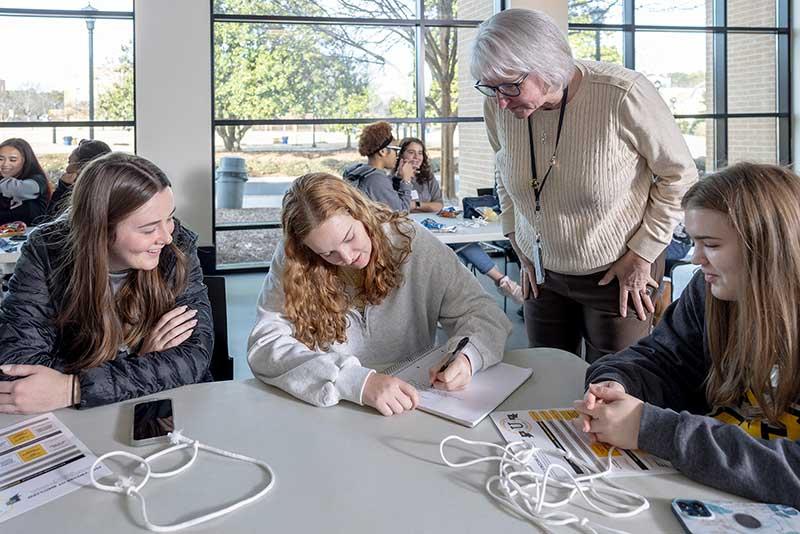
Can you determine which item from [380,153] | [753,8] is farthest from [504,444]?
[753,8]

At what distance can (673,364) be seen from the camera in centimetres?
131

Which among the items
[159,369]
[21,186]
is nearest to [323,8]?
[21,186]

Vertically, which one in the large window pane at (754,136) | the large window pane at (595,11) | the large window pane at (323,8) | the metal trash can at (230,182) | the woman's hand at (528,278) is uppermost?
the large window pane at (595,11)

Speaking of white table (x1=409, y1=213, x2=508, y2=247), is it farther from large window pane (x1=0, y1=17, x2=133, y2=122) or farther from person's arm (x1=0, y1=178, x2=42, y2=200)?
large window pane (x1=0, y1=17, x2=133, y2=122)

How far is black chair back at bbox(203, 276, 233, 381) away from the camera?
1.82 m

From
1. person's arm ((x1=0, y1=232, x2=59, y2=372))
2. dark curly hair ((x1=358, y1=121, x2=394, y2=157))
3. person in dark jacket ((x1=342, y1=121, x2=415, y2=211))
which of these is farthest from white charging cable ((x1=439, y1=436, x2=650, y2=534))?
dark curly hair ((x1=358, y1=121, x2=394, y2=157))

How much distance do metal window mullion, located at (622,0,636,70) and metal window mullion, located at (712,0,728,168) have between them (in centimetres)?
102

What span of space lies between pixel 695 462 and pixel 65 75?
20.3 ft

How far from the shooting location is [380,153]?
4742 millimetres

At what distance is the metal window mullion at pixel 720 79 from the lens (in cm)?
716

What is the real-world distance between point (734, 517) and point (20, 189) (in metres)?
4.98

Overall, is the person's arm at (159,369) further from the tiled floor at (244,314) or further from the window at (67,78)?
the window at (67,78)

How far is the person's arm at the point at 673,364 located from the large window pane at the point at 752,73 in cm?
690

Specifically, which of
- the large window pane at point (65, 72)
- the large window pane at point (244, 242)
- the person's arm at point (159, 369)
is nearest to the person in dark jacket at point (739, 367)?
the person's arm at point (159, 369)
